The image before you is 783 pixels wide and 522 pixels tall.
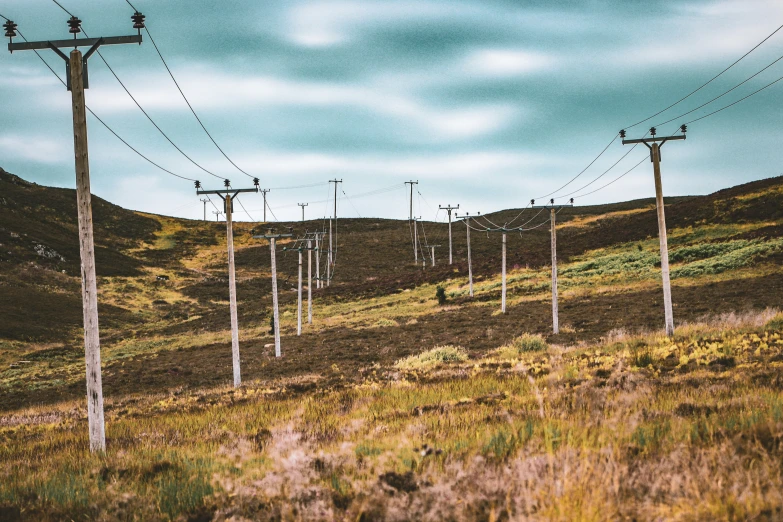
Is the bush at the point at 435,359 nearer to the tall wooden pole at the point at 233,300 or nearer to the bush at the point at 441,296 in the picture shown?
the tall wooden pole at the point at 233,300

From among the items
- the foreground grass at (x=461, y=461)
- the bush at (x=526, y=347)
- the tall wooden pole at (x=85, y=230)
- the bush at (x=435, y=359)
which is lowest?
the bush at (x=435, y=359)

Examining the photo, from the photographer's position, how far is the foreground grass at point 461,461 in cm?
321

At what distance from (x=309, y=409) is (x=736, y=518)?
7.70 meters

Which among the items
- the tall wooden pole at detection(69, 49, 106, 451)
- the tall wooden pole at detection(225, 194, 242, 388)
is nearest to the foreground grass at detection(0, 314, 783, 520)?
the tall wooden pole at detection(69, 49, 106, 451)

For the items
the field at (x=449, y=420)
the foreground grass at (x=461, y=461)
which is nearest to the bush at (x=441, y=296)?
the field at (x=449, y=420)

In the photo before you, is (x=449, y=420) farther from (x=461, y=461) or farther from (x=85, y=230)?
(x=85, y=230)

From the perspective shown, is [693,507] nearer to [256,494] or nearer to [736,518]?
[736,518]

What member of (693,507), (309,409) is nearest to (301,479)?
(693,507)

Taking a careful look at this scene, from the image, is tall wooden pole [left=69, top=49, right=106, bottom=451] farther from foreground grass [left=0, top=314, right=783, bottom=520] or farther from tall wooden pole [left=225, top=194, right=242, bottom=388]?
tall wooden pole [left=225, top=194, right=242, bottom=388]

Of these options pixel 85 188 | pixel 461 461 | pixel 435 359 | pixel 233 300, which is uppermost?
pixel 85 188

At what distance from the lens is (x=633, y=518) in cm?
294

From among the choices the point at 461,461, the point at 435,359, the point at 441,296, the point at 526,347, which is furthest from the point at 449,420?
the point at 441,296

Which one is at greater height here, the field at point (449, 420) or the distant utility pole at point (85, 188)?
the distant utility pole at point (85, 188)

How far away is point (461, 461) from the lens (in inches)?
166
